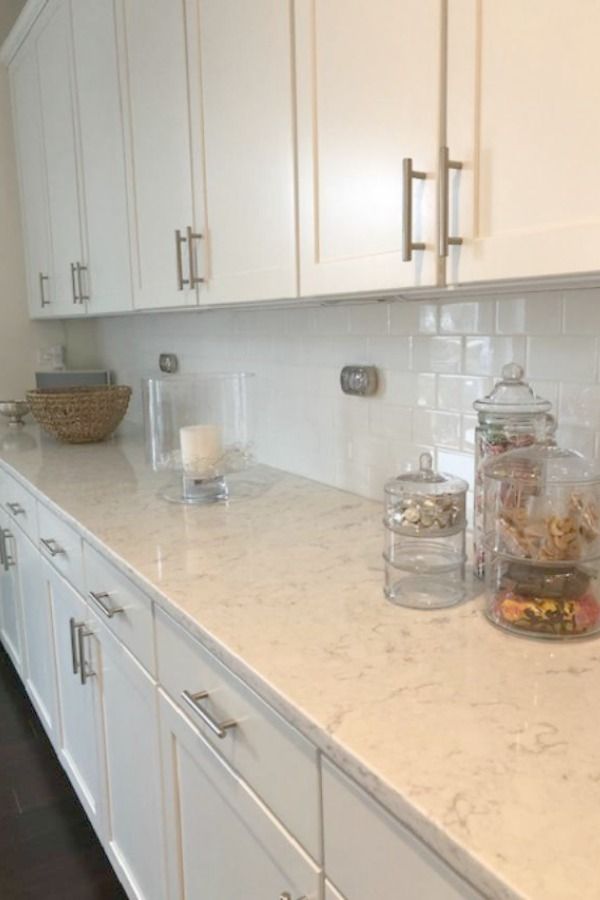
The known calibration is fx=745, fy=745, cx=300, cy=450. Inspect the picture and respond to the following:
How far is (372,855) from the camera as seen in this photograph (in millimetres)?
739

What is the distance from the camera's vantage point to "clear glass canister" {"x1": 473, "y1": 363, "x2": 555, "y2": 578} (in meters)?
1.15

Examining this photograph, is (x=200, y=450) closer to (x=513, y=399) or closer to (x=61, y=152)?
(x=513, y=399)

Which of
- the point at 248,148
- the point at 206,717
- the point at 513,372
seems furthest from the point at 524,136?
the point at 206,717

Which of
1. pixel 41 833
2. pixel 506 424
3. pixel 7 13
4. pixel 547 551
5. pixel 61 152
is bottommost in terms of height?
pixel 41 833

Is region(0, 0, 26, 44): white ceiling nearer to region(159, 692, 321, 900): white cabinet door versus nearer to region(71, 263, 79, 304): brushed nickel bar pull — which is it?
region(71, 263, 79, 304): brushed nickel bar pull

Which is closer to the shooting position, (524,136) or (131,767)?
(524,136)

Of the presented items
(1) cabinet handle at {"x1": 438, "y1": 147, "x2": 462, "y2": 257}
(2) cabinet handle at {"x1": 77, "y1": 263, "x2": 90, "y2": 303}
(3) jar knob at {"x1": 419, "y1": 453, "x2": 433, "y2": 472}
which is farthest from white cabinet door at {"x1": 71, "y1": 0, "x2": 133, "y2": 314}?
(1) cabinet handle at {"x1": 438, "y1": 147, "x2": 462, "y2": 257}

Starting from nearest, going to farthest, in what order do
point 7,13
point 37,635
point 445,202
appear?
1. point 445,202
2. point 37,635
3. point 7,13

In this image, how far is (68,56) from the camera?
7.91 ft

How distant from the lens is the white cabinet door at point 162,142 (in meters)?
1.65

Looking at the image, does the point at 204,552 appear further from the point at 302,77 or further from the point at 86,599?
the point at 302,77

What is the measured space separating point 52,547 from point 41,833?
0.73 m

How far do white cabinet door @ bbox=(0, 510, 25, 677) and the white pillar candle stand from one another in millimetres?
879

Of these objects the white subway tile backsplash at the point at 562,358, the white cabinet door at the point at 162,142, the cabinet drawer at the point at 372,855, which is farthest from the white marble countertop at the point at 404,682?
the white cabinet door at the point at 162,142
